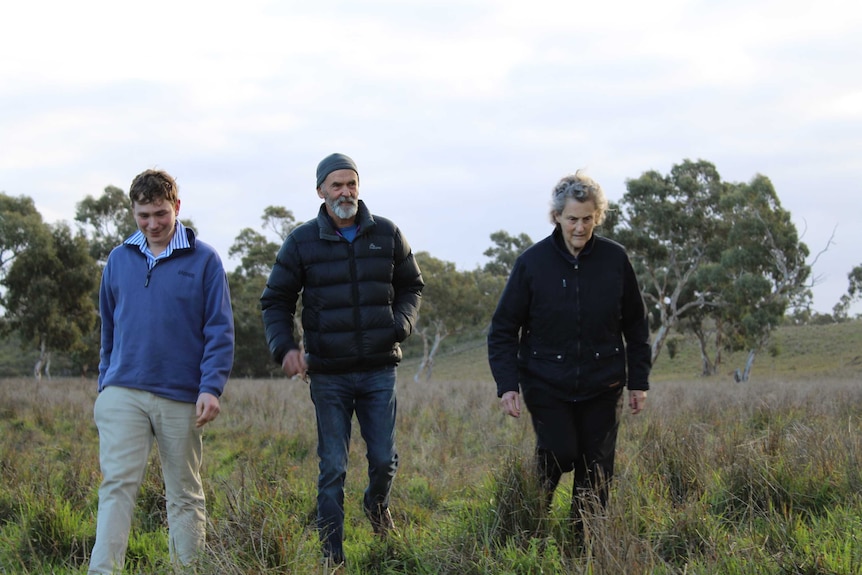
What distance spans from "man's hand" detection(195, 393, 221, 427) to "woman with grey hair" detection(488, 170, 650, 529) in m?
1.49

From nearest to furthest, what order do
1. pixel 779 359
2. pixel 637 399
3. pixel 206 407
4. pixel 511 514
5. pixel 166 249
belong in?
pixel 206 407
pixel 166 249
pixel 511 514
pixel 637 399
pixel 779 359

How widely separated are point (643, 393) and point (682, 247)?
38520 mm

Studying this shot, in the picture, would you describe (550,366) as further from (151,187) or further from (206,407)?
(151,187)

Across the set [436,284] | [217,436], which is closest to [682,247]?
[436,284]

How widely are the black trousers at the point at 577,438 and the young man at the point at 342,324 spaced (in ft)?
2.83

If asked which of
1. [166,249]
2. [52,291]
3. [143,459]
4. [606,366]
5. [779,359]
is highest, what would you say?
[52,291]

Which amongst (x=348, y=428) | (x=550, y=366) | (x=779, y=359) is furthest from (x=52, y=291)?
(x=779, y=359)

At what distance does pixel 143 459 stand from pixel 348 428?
3.80 ft

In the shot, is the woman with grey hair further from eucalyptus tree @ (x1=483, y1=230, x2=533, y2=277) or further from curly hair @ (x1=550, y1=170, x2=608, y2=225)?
eucalyptus tree @ (x1=483, y1=230, x2=533, y2=277)

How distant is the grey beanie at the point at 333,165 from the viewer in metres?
4.55

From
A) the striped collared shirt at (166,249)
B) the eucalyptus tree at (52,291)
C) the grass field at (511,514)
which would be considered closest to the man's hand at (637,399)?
the grass field at (511,514)

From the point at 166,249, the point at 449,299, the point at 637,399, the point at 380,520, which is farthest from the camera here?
the point at 449,299

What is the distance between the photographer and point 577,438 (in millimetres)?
4426

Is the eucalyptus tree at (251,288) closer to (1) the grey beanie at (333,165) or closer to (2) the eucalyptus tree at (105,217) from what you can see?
(2) the eucalyptus tree at (105,217)
